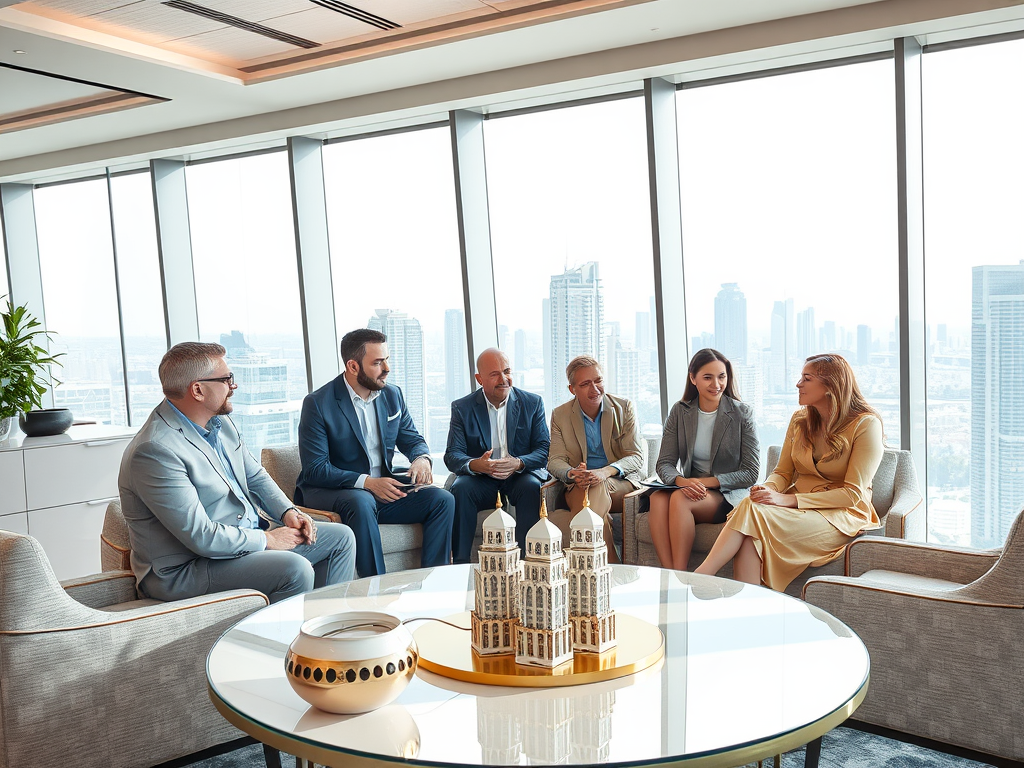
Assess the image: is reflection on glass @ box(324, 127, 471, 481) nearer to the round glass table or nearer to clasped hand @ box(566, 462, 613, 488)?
clasped hand @ box(566, 462, 613, 488)

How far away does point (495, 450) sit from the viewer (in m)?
4.88

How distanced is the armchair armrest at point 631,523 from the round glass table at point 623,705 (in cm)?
186

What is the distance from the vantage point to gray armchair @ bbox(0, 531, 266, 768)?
7.81 feet

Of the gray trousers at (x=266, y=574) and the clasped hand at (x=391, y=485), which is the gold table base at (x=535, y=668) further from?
the clasped hand at (x=391, y=485)

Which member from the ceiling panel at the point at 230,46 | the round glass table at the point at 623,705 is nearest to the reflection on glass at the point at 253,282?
the ceiling panel at the point at 230,46

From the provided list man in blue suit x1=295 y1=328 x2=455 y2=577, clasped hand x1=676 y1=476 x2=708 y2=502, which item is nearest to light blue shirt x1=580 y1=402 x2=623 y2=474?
clasped hand x1=676 y1=476 x2=708 y2=502

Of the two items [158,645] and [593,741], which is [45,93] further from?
[593,741]

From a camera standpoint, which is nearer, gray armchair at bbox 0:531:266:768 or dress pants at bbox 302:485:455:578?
gray armchair at bbox 0:531:266:768

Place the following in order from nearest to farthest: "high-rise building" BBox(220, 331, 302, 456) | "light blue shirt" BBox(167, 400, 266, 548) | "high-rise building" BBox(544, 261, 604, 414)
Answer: "light blue shirt" BBox(167, 400, 266, 548), "high-rise building" BBox(544, 261, 604, 414), "high-rise building" BBox(220, 331, 302, 456)

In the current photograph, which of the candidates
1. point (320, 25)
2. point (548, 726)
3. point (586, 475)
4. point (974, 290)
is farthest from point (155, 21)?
point (974, 290)

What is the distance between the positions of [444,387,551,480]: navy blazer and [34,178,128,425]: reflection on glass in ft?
15.3

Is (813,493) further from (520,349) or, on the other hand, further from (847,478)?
(520,349)

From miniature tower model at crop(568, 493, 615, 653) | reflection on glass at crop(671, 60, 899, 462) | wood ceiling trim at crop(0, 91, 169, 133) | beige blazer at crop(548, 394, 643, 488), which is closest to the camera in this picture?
miniature tower model at crop(568, 493, 615, 653)

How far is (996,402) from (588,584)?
11.5 feet
